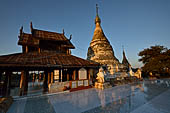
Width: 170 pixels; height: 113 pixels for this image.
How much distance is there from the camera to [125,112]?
3.24 m

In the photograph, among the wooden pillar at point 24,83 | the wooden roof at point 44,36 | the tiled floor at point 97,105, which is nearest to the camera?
the tiled floor at point 97,105

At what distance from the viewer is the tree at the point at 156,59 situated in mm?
15031

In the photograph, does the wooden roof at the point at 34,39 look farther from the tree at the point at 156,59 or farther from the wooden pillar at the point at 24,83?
the tree at the point at 156,59

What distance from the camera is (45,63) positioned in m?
6.41

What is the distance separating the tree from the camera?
592 inches

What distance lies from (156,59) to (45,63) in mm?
20558

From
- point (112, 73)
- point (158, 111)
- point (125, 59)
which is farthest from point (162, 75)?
point (158, 111)

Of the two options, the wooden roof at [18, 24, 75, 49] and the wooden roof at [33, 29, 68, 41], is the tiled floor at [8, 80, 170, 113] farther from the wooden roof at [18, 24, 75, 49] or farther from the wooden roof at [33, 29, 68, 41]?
the wooden roof at [33, 29, 68, 41]

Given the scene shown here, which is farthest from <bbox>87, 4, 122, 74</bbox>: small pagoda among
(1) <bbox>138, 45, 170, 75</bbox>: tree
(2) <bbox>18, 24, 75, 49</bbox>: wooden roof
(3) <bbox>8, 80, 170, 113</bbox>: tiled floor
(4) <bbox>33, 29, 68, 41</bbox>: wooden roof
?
(3) <bbox>8, 80, 170, 113</bbox>: tiled floor

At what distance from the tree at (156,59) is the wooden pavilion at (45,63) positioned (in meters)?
14.4

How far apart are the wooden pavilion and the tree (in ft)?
47.2

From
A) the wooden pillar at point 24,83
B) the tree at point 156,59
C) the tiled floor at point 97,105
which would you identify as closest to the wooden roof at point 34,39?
the wooden pillar at point 24,83

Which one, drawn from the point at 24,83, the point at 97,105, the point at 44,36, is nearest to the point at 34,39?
the point at 44,36

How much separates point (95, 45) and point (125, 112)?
17.8 meters
